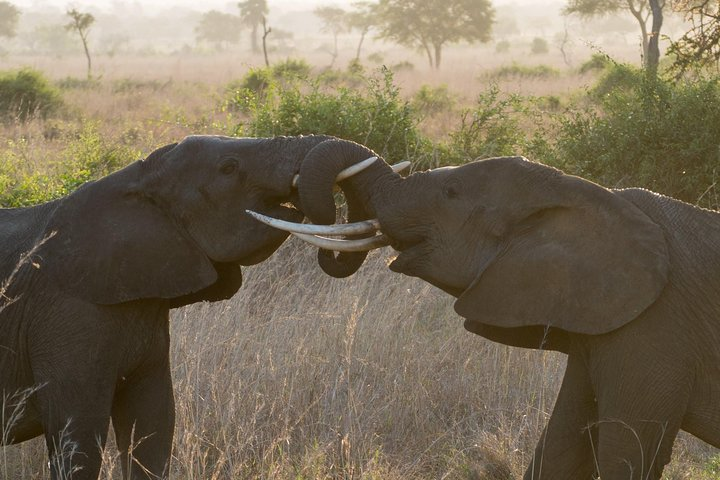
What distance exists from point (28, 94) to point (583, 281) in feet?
56.4

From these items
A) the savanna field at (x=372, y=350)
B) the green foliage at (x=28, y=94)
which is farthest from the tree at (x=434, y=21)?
the savanna field at (x=372, y=350)

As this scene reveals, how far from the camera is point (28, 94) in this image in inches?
770

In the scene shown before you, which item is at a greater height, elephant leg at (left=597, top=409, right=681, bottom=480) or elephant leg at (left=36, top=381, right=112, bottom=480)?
elephant leg at (left=597, top=409, right=681, bottom=480)

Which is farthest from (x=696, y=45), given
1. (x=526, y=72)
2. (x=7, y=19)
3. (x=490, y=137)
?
(x=7, y=19)

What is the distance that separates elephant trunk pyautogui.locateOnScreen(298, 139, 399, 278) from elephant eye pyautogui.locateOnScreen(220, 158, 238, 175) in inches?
11.7

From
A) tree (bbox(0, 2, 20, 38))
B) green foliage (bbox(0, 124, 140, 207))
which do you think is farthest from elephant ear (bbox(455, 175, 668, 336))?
tree (bbox(0, 2, 20, 38))

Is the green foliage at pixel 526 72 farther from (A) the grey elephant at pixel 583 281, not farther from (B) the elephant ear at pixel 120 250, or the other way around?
(B) the elephant ear at pixel 120 250

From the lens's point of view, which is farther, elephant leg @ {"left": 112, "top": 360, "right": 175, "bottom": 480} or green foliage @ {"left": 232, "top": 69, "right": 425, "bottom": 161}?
green foliage @ {"left": 232, "top": 69, "right": 425, "bottom": 161}

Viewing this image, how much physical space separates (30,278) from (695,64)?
901cm

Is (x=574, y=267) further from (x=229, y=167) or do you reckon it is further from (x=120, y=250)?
(x=120, y=250)

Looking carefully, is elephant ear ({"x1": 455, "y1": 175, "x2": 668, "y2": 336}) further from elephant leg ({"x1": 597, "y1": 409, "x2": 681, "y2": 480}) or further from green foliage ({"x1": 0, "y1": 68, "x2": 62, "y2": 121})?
green foliage ({"x1": 0, "y1": 68, "x2": 62, "y2": 121})

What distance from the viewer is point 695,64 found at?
1163 cm

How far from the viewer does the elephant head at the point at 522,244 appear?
3.96 metres

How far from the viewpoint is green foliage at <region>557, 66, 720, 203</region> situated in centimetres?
954
